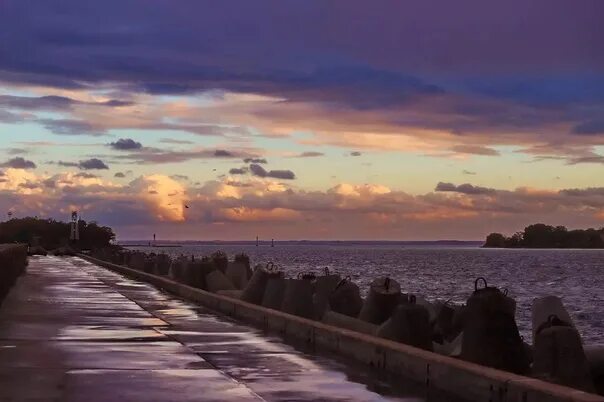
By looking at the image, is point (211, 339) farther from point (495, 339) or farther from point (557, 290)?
point (557, 290)

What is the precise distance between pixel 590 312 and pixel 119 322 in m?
31.9

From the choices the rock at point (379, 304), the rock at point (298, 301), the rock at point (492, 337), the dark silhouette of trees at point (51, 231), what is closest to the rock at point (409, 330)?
the rock at point (492, 337)

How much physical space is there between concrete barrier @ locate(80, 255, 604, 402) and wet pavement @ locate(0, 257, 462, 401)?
26 cm

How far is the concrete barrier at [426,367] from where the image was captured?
8336 millimetres

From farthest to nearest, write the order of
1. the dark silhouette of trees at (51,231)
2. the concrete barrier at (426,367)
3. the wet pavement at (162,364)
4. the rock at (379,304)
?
the dark silhouette of trees at (51,231), the rock at (379,304), the wet pavement at (162,364), the concrete barrier at (426,367)

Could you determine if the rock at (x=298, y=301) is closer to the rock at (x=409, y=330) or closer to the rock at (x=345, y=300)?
the rock at (x=345, y=300)

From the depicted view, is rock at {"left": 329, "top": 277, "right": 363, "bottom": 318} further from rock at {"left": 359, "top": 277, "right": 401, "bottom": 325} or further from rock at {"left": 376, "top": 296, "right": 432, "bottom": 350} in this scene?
rock at {"left": 376, "top": 296, "right": 432, "bottom": 350}

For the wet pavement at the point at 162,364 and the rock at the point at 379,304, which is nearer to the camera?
the wet pavement at the point at 162,364

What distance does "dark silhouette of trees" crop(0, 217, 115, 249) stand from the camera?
16750 cm

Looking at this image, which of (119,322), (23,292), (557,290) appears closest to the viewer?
(119,322)

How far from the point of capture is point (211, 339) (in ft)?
47.4

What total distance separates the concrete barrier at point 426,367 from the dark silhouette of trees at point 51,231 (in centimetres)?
15300

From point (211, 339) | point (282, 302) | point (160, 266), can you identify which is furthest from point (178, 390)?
point (160, 266)

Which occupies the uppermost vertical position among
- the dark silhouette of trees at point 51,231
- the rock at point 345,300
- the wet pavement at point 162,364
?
the dark silhouette of trees at point 51,231
